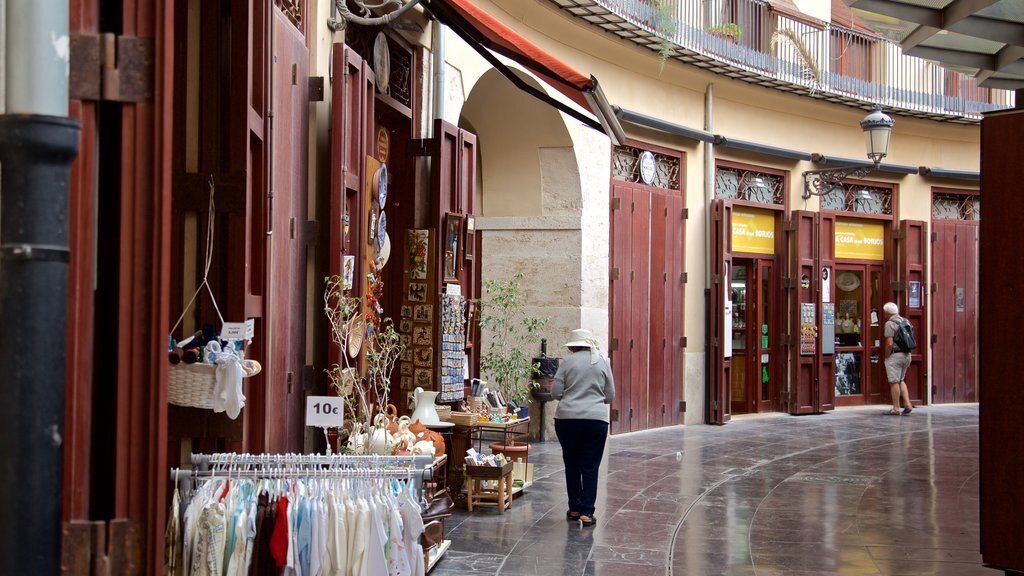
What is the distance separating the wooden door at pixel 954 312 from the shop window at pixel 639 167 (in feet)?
21.8

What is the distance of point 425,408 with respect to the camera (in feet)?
27.1

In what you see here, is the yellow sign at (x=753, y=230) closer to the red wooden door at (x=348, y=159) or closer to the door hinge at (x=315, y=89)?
the red wooden door at (x=348, y=159)

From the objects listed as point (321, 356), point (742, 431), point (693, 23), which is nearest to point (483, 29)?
point (321, 356)

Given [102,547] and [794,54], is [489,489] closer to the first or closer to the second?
[102,547]

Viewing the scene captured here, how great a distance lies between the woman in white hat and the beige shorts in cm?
1096

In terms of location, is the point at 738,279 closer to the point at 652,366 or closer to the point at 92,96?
the point at 652,366

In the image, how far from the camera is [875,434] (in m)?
15.3

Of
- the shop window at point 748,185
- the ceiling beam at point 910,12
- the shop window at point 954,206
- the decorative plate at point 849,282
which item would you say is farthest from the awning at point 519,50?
the shop window at point 954,206

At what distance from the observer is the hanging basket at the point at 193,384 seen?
4.86 m

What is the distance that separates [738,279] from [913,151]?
15.8ft

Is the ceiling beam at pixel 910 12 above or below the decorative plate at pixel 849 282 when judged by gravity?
above

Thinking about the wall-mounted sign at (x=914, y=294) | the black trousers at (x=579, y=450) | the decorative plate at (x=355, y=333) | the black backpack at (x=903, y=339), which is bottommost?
the black trousers at (x=579, y=450)

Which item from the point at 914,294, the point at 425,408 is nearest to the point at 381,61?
the point at 425,408

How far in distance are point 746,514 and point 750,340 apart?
8.79 meters
